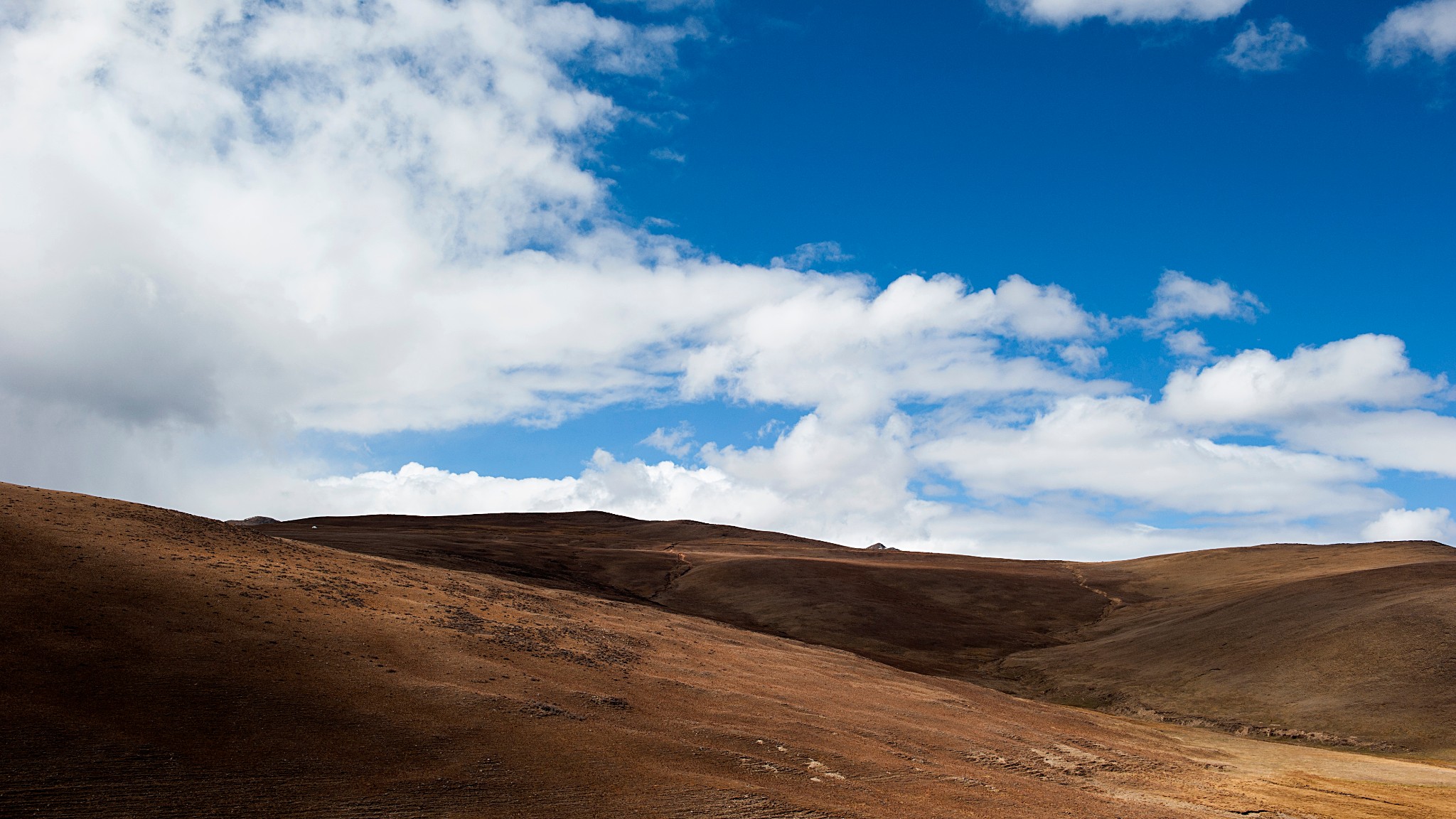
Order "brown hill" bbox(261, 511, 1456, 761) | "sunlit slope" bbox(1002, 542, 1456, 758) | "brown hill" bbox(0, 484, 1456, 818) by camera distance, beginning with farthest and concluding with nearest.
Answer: "brown hill" bbox(261, 511, 1456, 761) < "sunlit slope" bbox(1002, 542, 1456, 758) < "brown hill" bbox(0, 484, 1456, 818)

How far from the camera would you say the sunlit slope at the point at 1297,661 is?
109ft

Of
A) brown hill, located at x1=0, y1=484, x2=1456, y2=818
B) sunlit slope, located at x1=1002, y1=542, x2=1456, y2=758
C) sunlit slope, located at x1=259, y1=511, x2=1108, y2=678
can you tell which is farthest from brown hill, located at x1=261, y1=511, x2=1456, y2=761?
brown hill, located at x1=0, y1=484, x2=1456, y2=818

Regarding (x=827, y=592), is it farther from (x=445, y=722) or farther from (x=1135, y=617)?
(x=445, y=722)

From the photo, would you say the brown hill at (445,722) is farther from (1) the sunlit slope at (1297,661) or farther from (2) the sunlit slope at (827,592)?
(2) the sunlit slope at (827,592)

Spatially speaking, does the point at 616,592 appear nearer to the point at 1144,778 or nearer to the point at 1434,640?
the point at 1144,778

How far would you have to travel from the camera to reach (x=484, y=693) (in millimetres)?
17312

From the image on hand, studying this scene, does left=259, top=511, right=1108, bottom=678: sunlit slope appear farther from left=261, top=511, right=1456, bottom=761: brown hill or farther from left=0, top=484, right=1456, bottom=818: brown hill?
left=0, top=484, right=1456, bottom=818: brown hill

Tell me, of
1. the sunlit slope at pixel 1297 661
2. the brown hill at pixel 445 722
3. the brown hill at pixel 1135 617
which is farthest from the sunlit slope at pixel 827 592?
the brown hill at pixel 445 722

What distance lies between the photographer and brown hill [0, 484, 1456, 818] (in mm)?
12320

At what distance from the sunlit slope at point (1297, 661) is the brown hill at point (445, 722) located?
4791 mm

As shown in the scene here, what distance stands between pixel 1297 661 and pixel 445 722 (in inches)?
1493

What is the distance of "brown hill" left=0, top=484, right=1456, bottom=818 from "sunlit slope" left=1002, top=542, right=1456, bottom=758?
4.79 meters

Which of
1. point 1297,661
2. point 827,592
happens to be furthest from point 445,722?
point 827,592

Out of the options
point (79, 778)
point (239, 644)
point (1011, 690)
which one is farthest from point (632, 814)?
point (1011, 690)
